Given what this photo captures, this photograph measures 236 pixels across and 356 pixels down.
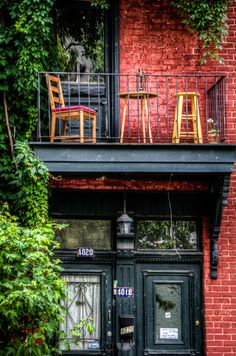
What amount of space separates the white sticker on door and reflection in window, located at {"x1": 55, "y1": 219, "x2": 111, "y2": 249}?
1.42 metres

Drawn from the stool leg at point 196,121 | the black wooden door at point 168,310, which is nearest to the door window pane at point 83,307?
the black wooden door at point 168,310

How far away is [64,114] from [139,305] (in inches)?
115

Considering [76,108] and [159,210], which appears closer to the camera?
[76,108]

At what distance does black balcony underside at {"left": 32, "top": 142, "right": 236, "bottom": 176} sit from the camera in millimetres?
10078

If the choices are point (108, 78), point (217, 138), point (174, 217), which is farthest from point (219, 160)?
point (108, 78)

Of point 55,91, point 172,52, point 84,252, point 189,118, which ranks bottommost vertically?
point 84,252

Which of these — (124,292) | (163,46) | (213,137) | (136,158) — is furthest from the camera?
(163,46)

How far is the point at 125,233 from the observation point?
10.8m

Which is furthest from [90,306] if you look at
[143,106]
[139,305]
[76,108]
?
[143,106]

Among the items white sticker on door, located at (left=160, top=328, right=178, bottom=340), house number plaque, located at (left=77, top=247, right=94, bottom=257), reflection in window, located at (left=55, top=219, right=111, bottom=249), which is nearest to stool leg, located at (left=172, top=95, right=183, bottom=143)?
reflection in window, located at (left=55, top=219, right=111, bottom=249)

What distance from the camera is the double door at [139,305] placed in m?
10.7

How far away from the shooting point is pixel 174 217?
36.5 ft

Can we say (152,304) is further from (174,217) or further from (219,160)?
(219,160)

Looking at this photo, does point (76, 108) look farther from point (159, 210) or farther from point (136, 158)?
point (159, 210)
